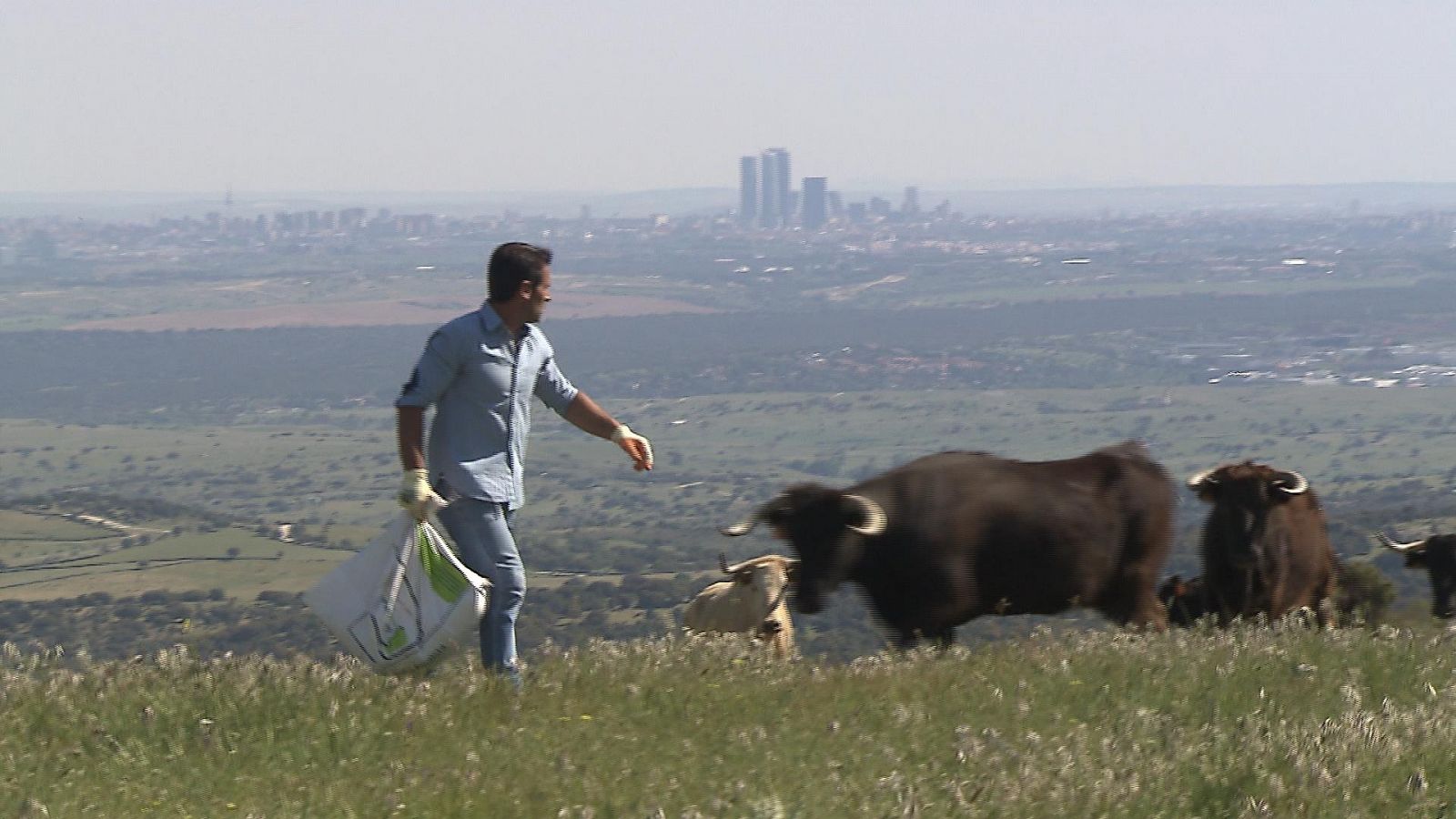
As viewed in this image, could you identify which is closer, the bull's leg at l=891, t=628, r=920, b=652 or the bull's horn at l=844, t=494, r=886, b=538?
the bull's leg at l=891, t=628, r=920, b=652

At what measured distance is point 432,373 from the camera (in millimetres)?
9023

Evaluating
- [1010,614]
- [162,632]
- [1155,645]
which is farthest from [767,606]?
[162,632]

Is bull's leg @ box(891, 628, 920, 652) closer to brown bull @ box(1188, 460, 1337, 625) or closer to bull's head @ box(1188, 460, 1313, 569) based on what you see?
brown bull @ box(1188, 460, 1337, 625)

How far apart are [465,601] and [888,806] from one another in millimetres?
3229

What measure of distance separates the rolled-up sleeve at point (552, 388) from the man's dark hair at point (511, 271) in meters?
0.54

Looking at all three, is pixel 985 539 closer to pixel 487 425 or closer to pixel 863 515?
pixel 863 515

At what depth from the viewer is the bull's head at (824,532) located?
1380cm

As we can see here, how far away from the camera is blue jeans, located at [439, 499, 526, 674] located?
9.05m

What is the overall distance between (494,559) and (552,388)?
108cm

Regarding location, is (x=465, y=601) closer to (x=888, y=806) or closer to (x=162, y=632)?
(x=888, y=806)

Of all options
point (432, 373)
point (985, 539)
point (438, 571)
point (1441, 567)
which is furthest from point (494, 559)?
point (1441, 567)

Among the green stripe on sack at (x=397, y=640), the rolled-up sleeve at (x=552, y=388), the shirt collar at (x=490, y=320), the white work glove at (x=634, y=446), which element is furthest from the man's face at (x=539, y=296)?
the green stripe on sack at (x=397, y=640)

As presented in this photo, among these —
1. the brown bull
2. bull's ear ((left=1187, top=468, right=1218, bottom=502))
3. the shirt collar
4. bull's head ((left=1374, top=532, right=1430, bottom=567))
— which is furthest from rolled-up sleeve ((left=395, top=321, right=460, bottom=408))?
bull's head ((left=1374, top=532, right=1430, bottom=567))

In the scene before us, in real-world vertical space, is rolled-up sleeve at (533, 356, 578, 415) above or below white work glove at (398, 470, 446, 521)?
above
